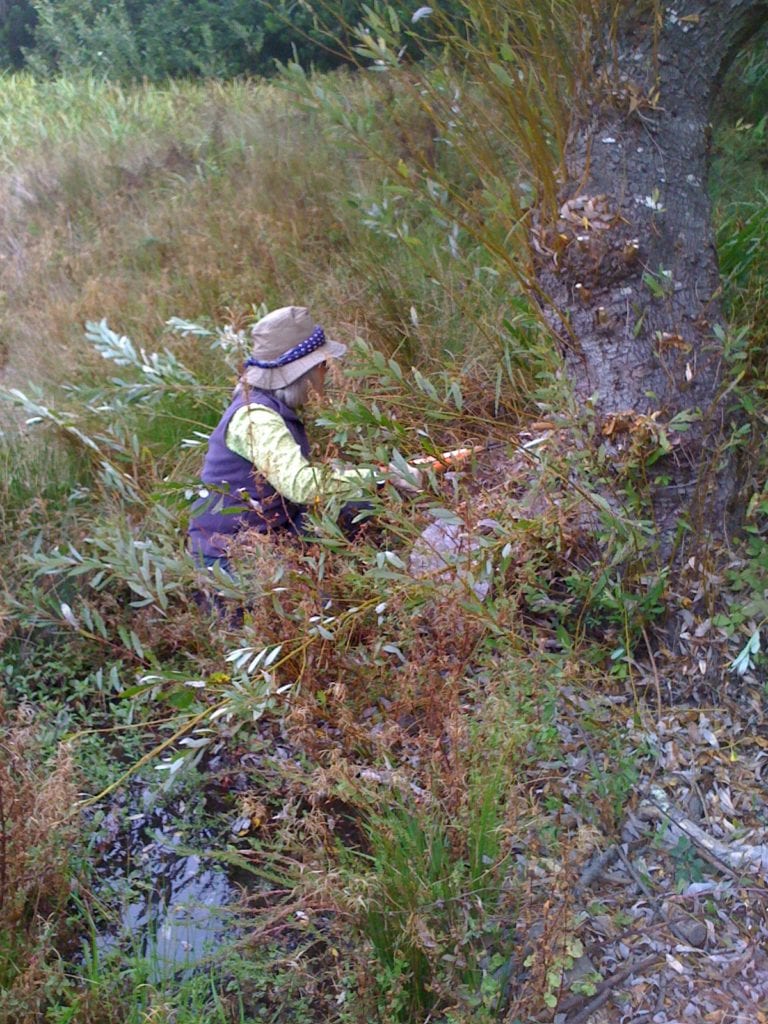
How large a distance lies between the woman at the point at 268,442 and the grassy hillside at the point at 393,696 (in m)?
0.16

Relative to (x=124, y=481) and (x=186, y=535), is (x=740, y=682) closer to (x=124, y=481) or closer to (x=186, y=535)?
(x=186, y=535)

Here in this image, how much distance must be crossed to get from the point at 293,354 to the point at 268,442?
389mm

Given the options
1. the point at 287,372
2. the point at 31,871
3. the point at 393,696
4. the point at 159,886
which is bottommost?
the point at 159,886

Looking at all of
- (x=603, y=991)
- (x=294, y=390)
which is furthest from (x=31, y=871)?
(x=294, y=390)

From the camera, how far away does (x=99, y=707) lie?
3.63 meters

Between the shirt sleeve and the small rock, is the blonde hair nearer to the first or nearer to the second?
the shirt sleeve

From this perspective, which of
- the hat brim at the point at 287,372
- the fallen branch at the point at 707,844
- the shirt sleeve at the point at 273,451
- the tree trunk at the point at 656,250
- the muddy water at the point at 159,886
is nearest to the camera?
the fallen branch at the point at 707,844

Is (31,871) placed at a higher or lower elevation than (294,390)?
lower

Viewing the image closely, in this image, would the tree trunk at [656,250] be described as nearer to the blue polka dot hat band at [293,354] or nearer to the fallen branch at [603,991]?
the blue polka dot hat band at [293,354]

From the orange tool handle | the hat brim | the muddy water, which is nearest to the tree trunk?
the orange tool handle

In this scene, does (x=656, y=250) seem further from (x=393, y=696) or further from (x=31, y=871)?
(x=31, y=871)

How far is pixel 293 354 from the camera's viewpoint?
383cm

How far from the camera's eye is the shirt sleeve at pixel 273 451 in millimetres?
3568

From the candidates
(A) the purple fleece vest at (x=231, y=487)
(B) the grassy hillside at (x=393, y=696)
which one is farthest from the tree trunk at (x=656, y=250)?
(A) the purple fleece vest at (x=231, y=487)
